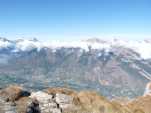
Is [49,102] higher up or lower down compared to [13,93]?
lower down

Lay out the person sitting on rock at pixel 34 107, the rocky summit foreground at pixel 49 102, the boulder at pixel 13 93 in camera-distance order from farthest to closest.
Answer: the boulder at pixel 13 93
the person sitting on rock at pixel 34 107
the rocky summit foreground at pixel 49 102

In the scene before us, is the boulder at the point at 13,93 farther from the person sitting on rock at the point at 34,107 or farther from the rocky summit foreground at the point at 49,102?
the person sitting on rock at the point at 34,107

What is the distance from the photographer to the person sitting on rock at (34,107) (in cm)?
15219

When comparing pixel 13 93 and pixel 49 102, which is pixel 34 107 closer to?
pixel 49 102

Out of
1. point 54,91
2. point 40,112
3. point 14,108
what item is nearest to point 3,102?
point 14,108

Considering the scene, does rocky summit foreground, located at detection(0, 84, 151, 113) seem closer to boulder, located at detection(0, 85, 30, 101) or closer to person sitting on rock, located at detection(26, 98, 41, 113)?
boulder, located at detection(0, 85, 30, 101)

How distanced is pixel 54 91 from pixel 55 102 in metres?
19.6

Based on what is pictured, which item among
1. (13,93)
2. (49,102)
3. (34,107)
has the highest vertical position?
(13,93)

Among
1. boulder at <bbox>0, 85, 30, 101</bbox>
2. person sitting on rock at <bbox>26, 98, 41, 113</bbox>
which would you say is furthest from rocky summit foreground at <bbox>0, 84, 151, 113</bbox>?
person sitting on rock at <bbox>26, 98, 41, 113</bbox>

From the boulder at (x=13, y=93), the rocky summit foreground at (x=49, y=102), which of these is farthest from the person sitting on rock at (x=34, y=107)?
the boulder at (x=13, y=93)

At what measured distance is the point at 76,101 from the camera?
18275 cm

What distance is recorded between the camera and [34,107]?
158500 millimetres

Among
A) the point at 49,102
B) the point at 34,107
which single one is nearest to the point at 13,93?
the point at 34,107

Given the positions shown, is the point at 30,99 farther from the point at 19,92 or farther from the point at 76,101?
the point at 76,101
